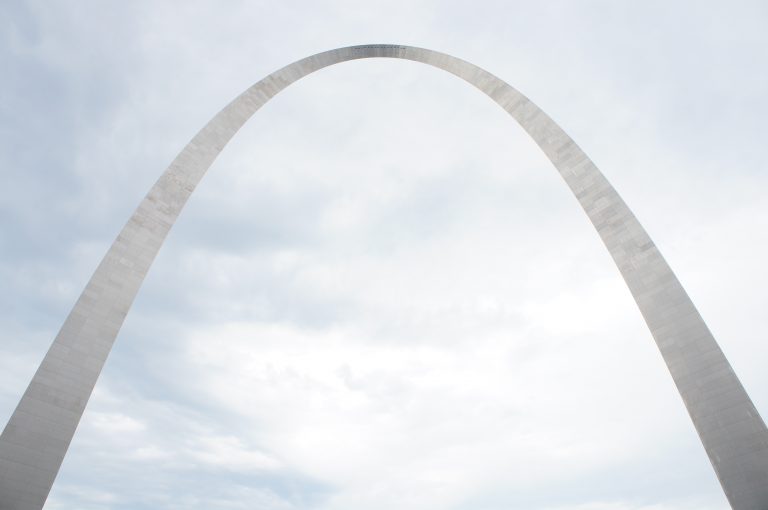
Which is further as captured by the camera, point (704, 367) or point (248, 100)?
point (248, 100)

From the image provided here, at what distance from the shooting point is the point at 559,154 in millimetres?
18719

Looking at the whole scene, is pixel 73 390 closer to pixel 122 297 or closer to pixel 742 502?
pixel 122 297

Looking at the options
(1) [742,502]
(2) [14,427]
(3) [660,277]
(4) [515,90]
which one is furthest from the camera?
(4) [515,90]

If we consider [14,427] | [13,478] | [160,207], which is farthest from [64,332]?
[160,207]

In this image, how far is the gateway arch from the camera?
38.8ft

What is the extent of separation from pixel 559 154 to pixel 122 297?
17887mm

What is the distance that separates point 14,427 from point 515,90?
2268cm

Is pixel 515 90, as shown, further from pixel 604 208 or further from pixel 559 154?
pixel 604 208

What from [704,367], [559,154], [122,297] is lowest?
[704,367]

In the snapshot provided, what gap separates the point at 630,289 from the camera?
1514cm

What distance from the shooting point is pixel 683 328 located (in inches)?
535

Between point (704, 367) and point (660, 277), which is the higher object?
point (660, 277)

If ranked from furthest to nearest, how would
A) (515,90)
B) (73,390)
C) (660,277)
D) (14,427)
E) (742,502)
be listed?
(515,90)
(660,277)
(73,390)
(14,427)
(742,502)

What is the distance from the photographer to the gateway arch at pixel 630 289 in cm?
1182
